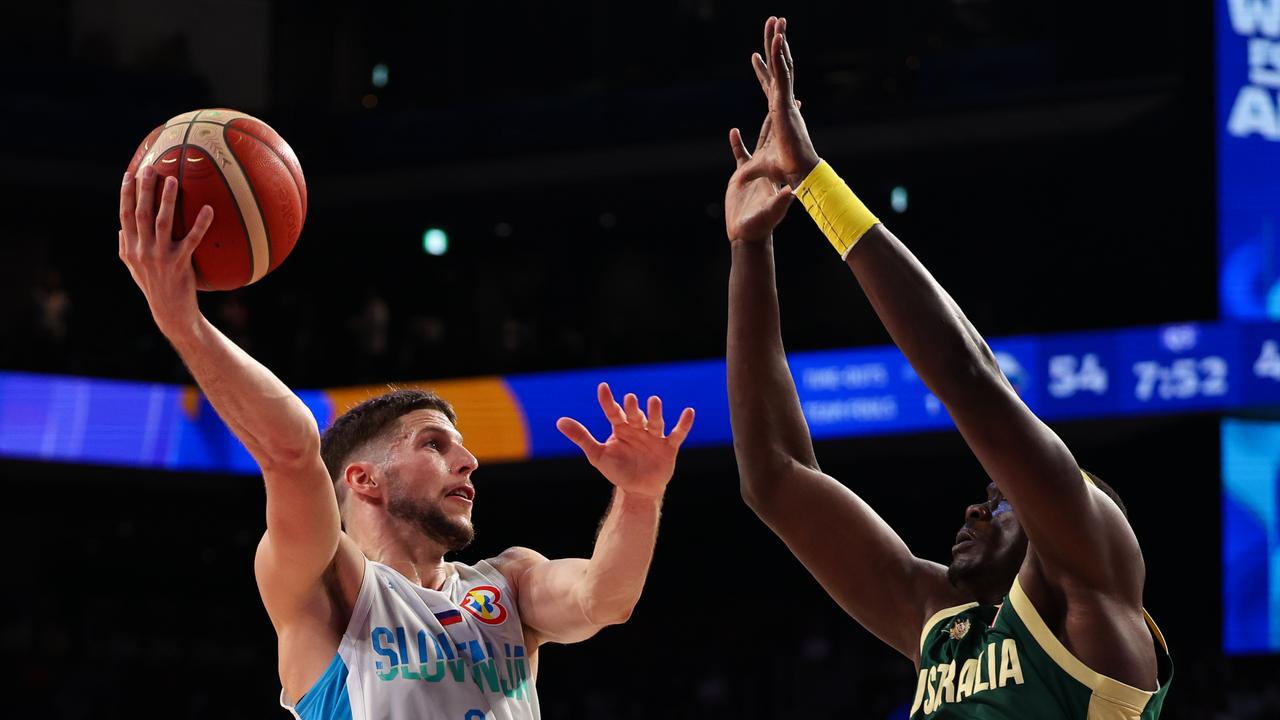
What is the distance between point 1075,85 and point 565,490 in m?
7.31

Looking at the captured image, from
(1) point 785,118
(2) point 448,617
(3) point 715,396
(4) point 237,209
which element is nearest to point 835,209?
(1) point 785,118

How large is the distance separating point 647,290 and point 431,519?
14714mm

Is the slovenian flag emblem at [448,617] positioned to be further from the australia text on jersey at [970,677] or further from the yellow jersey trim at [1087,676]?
the yellow jersey trim at [1087,676]

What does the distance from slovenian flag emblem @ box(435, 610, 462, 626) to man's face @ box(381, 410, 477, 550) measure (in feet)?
0.58

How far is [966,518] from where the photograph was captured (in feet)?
10.6

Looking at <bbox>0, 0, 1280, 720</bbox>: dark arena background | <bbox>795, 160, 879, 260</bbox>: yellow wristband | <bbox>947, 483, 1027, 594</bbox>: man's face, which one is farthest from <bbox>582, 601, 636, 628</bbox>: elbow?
<bbox>0, 0, 1280, 720</bbox>: dark arena background

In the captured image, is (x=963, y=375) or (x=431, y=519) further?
(x=431, y=519)

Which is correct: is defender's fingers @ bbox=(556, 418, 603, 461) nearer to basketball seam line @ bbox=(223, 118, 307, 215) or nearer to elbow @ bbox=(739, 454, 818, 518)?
elbow @ bbox=(739, 454, 818, 518)

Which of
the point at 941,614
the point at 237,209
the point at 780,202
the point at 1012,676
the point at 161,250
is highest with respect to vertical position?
the point at 780,202

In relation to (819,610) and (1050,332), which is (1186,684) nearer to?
(1050,332)

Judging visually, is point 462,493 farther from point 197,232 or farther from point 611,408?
point 197,232

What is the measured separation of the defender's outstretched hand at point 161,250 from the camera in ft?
8.81

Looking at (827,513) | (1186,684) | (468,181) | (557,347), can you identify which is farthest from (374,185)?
(827,513)

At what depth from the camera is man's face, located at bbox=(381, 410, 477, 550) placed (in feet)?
11.9
